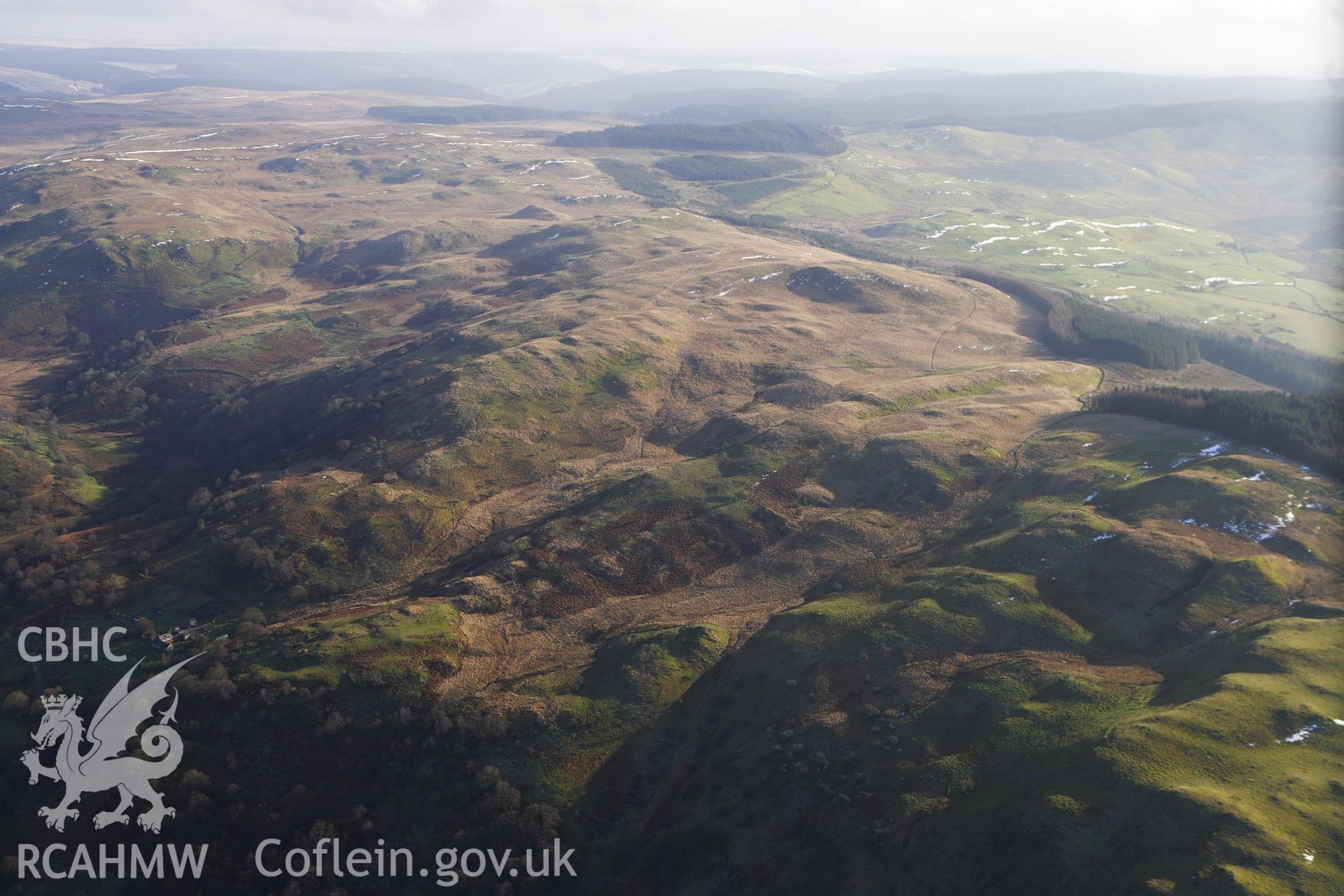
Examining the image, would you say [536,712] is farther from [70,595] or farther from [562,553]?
[70,595]

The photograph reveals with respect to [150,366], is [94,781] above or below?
below

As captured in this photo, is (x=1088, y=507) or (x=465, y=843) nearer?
(x=465, y=843)

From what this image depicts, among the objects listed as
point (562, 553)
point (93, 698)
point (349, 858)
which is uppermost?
point (562, 553)

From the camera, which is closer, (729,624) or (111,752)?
(111,752)

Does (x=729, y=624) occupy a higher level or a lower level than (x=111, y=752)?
higher

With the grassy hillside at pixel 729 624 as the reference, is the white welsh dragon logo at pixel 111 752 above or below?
below

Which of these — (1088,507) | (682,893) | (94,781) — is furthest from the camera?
(1088,507)

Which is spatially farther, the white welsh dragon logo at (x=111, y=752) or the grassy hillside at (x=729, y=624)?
the white welsh dragon logo at (x=111, y=752)

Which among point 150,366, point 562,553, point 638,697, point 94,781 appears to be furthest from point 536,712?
point 150,366
